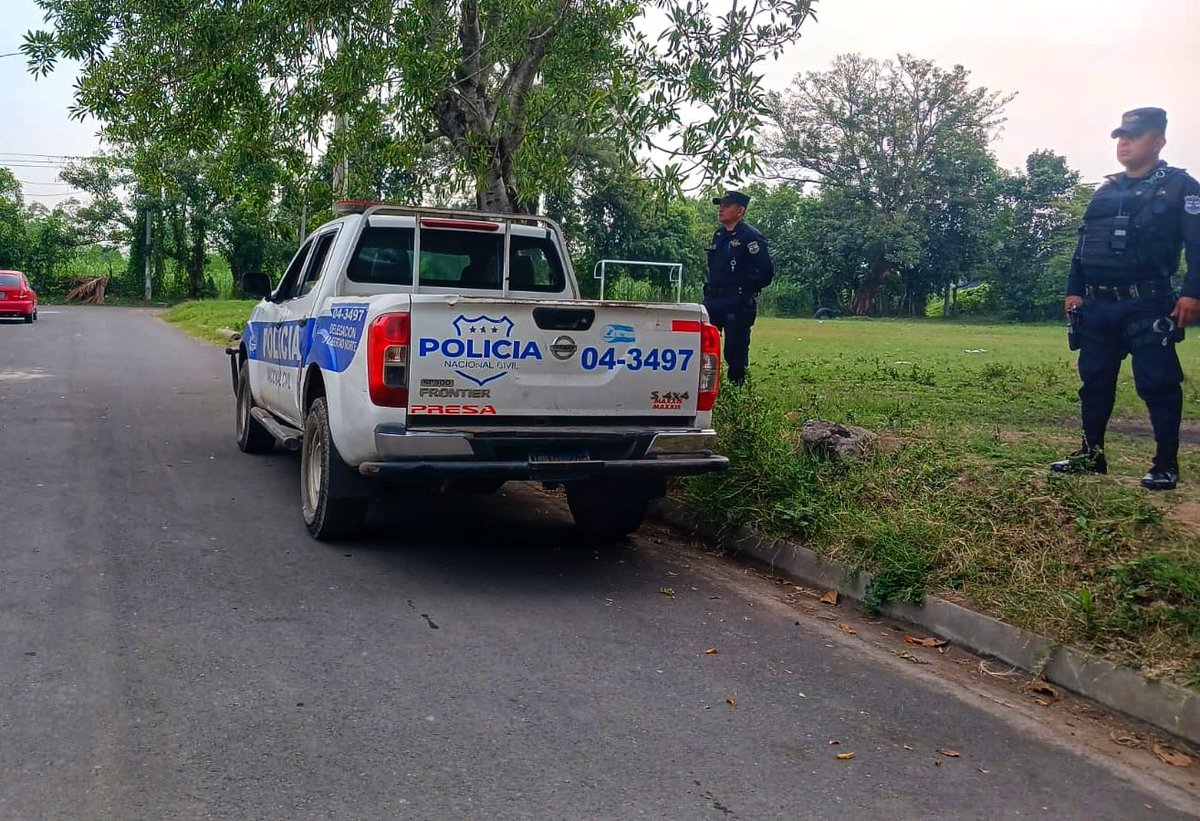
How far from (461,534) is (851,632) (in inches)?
104

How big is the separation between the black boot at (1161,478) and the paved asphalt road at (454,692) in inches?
86.9

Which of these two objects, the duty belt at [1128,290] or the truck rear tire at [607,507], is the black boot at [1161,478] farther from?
the truck rear tire at [607,507]

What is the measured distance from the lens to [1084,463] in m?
6.77

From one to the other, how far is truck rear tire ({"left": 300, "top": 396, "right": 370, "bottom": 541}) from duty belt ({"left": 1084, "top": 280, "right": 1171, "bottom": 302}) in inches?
176

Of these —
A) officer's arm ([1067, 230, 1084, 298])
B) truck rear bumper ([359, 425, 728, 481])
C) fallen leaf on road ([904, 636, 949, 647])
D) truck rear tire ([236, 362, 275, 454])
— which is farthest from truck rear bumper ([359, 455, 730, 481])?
truck rear tire ([236, 362, 275, 454])

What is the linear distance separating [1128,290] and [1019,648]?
2.66m

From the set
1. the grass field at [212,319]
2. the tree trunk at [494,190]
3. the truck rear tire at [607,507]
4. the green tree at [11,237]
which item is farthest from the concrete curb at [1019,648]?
the green tree at [11,237]

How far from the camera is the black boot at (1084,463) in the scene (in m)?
6.73

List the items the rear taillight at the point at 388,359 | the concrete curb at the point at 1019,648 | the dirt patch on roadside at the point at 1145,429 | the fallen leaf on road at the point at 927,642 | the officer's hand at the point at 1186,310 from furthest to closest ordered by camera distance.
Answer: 1. the dirt patch on roadside at the point at 1145,429
2. the officer's hand at the point at 1186,310
3. the rear taillight at the point at 388,359
4. the fallen leaf on road at the point at 927,642
5. the concrete curb at the point at 1019,648

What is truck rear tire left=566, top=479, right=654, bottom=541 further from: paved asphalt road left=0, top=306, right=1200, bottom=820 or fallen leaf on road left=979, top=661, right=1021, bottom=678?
fallen leaf on road left=979, top=661, right=1021, bottom=678

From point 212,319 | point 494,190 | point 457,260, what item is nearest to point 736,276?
point 457,260

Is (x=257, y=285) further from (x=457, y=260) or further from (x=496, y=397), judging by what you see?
(x=496, y=397)

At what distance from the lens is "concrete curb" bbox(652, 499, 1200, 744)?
14.4ft

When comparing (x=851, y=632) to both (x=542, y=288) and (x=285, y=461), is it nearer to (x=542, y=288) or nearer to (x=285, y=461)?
(x=542, y=288)
